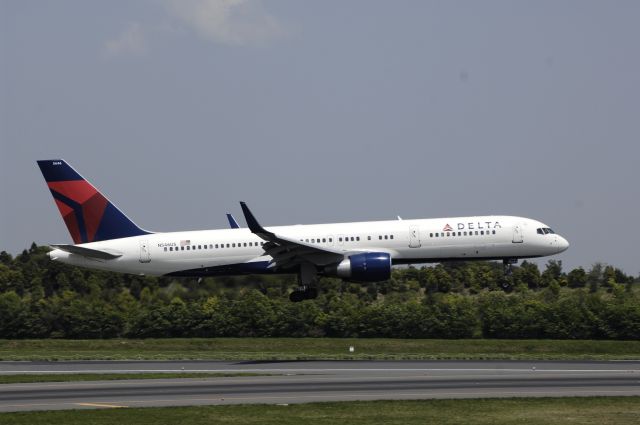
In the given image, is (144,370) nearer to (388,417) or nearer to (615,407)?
(388,417)

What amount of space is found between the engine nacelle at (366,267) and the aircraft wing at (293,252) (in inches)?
42.6

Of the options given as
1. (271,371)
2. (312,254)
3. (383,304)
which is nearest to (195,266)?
(312,254)

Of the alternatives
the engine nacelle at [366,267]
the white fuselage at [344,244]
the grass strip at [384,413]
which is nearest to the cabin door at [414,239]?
the white fuselage at [344,244]

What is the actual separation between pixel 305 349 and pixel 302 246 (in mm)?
12144

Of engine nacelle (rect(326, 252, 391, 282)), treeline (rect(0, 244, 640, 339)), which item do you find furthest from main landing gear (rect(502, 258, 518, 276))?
treeline (rect(0, 244, 640, 339))

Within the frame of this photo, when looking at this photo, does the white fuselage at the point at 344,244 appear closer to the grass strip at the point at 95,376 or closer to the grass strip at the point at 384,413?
the grass strip at the point at 95,376

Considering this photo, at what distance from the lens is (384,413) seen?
114ft

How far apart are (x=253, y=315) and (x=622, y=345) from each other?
24732 mm

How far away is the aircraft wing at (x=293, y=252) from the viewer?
2160 inches

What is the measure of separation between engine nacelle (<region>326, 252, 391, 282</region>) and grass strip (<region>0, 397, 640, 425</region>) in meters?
18.0

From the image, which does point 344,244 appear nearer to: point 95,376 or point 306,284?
point 306,284

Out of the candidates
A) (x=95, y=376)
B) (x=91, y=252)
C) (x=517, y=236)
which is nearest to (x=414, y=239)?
(x=517, y=236)

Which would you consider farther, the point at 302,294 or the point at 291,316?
the point at 291,316

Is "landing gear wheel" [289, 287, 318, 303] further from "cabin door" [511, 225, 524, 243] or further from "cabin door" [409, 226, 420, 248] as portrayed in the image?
"cabin door" [511, 225, 524, 243]
